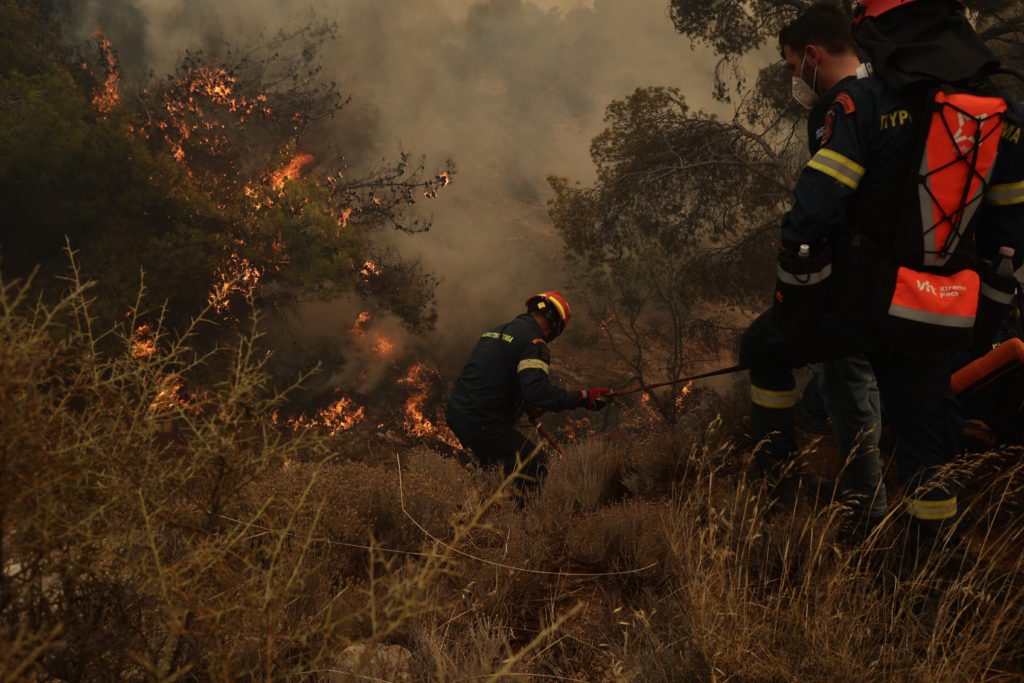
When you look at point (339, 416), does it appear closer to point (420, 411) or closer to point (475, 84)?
point (420, 411)

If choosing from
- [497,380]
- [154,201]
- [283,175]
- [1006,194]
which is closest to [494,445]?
[497,380]

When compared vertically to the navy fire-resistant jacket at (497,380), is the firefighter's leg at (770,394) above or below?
below

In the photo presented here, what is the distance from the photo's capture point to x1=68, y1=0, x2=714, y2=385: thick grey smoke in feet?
69.4

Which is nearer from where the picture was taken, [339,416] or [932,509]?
[932,509]

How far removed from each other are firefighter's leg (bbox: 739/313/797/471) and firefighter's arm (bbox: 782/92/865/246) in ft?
1.84

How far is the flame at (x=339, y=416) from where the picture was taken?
583 inches

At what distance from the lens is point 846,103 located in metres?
2.39

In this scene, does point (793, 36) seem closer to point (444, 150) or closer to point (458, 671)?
point (458, 671)

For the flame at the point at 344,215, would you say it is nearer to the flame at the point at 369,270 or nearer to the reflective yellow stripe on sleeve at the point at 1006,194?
the flame at the point at 369,270

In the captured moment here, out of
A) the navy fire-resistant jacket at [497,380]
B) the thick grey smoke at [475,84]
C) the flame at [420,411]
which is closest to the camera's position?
the navy fire-resistant jacket at [497,380]

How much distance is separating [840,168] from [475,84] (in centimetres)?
3039

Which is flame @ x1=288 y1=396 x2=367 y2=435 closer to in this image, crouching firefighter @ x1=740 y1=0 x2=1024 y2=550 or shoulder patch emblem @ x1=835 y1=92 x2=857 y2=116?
crouching firefighter @ x1=740 y1=0 x2=1024 y2=550

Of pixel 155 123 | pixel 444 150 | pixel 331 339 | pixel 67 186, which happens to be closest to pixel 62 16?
pixel 155 123

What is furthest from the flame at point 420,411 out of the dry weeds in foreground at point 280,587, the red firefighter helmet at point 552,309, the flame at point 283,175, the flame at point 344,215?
the dry weeds in foreground at point 280,587
